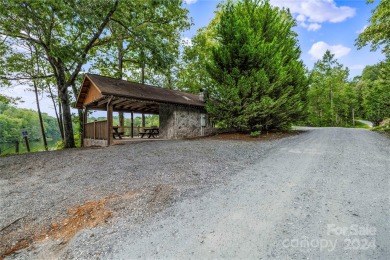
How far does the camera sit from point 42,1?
7426 mm

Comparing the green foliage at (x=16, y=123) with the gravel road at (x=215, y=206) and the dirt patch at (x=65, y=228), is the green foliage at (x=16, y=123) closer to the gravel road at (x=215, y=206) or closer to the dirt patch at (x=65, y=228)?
the gravel road at (x=215, y=206)

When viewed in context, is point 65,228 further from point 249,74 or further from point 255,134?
point 249,74

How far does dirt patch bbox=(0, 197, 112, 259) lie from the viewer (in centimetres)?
267

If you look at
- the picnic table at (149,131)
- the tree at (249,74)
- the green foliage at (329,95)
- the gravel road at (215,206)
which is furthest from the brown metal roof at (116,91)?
the green foliage at (329,95)

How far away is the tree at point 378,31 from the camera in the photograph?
395 inches

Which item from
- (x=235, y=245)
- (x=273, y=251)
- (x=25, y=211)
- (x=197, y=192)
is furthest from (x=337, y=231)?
(x=25, y=211)

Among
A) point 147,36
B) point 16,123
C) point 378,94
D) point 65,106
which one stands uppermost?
point 147,36

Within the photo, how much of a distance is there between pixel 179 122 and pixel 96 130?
5.13 meters

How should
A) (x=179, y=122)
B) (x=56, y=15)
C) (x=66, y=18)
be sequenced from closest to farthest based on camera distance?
(x=66, y=18) → (x=56, y=15) → (x=179, y=122)

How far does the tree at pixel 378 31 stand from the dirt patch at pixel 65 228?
47.5 feet

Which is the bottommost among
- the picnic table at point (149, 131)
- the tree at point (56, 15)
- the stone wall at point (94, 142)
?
the stone wall at point (94, 142)

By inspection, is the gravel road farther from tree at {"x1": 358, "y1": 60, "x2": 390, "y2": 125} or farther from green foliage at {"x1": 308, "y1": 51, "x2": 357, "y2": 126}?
green foliage at {"x1": 308, "y1": 51, "x2": 357, "y2": 126}

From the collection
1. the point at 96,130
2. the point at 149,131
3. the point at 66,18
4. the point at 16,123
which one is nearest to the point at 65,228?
the point at 66,18

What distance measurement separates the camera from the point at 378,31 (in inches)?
442
